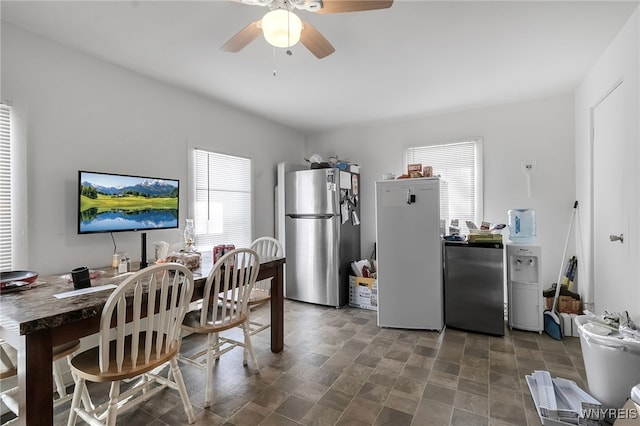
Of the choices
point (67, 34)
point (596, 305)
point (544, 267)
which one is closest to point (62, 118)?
point (67, 34)

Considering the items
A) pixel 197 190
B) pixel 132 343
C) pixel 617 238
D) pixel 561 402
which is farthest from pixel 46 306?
pixel 617 238

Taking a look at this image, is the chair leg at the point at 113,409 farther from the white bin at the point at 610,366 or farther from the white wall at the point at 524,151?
the white wall at the point at 524,151

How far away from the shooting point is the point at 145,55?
2406mm

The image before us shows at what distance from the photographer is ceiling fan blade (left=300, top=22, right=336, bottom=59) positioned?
167 cm

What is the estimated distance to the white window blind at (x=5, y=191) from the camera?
Result: 1961 millimetres

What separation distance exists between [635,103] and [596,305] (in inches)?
66.6

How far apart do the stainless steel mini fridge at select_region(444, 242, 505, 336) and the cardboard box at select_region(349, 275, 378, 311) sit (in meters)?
0.86

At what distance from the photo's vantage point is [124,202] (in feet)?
8.09

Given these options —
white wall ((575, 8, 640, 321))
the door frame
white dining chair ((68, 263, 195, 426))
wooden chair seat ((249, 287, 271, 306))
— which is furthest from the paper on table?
the door frame

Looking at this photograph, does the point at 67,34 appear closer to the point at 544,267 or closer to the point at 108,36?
the point at 108,36

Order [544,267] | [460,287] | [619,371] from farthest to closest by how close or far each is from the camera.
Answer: [544,267]
[460,287]
[619,371]

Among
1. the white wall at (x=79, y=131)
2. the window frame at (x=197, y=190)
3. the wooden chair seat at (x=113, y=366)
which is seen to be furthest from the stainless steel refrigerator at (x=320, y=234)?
the wooden chair seat at (x=113, y=366)

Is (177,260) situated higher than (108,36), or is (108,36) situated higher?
(108,36)

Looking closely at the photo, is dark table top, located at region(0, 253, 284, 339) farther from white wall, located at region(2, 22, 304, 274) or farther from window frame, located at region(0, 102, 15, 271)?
white wall, located at region(2, 22, 304, 274)
